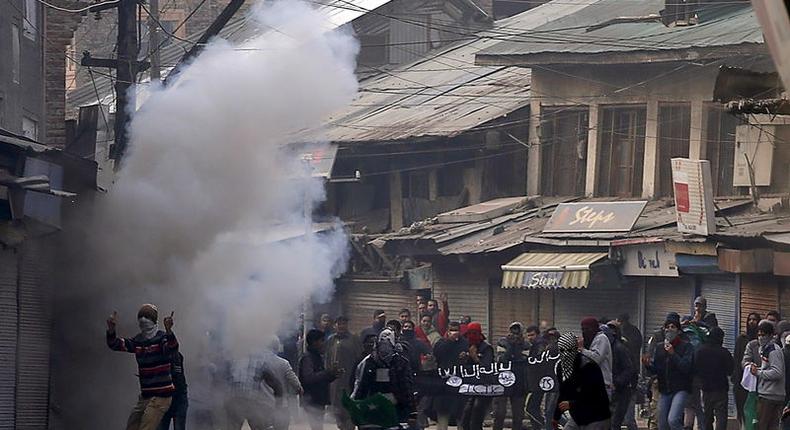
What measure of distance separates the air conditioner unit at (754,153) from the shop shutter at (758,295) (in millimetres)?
2337

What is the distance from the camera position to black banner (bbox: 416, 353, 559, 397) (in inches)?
690

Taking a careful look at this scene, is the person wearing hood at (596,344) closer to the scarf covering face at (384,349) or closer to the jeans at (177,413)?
the scarf covering face at (384,349)

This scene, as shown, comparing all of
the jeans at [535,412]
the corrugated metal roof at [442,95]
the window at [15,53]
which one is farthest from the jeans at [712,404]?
the window at [15,53]

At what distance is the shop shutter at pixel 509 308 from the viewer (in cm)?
2659

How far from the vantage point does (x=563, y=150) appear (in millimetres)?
28188

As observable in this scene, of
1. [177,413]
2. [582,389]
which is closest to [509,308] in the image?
[177,413]

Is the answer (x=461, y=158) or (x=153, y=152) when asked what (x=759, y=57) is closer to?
(x=461, y=158)

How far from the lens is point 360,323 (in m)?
30.2

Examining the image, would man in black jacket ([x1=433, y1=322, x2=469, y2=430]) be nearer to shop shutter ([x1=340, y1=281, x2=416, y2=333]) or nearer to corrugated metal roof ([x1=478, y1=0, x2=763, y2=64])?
corrugated metal roof ([x1=478, y1=0, x2=763, y2=64])

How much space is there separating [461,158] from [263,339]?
14070 mm

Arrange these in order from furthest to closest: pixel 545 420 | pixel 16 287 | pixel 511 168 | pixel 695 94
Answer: pixel 511 168 → pixel 695 94 → pixel 545 420 → pixel 16 287

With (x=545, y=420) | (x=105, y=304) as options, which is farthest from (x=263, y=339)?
(x=545, y=420)

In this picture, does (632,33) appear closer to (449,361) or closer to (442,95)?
(442,95)

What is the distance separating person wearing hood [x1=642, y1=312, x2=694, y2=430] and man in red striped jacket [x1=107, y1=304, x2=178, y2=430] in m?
5.57
